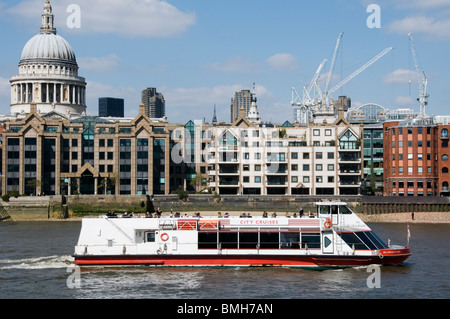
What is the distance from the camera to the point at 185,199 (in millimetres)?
126188

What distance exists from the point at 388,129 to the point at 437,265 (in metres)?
81.0

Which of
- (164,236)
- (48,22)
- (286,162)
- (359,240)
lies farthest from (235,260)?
(48,22)

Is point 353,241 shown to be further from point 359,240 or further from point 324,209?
point 324,209

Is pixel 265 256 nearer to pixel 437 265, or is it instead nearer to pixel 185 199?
pixel 437 265

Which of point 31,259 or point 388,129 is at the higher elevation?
point 388,129

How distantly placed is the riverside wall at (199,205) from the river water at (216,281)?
180 ft

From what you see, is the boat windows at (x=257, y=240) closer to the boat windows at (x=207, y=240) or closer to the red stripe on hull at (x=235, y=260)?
the boat windows at (x=207, y=240)

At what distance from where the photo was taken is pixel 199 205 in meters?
126

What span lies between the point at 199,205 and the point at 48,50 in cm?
7820

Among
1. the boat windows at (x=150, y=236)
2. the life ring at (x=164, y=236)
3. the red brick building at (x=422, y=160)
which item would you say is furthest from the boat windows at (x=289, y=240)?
the red brick building at (x=422, y=160)

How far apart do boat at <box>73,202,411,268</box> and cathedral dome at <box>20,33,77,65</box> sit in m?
130

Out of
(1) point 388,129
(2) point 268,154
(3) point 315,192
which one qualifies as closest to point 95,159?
(2) point 268,154

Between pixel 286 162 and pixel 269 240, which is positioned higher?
pixel 286 162
